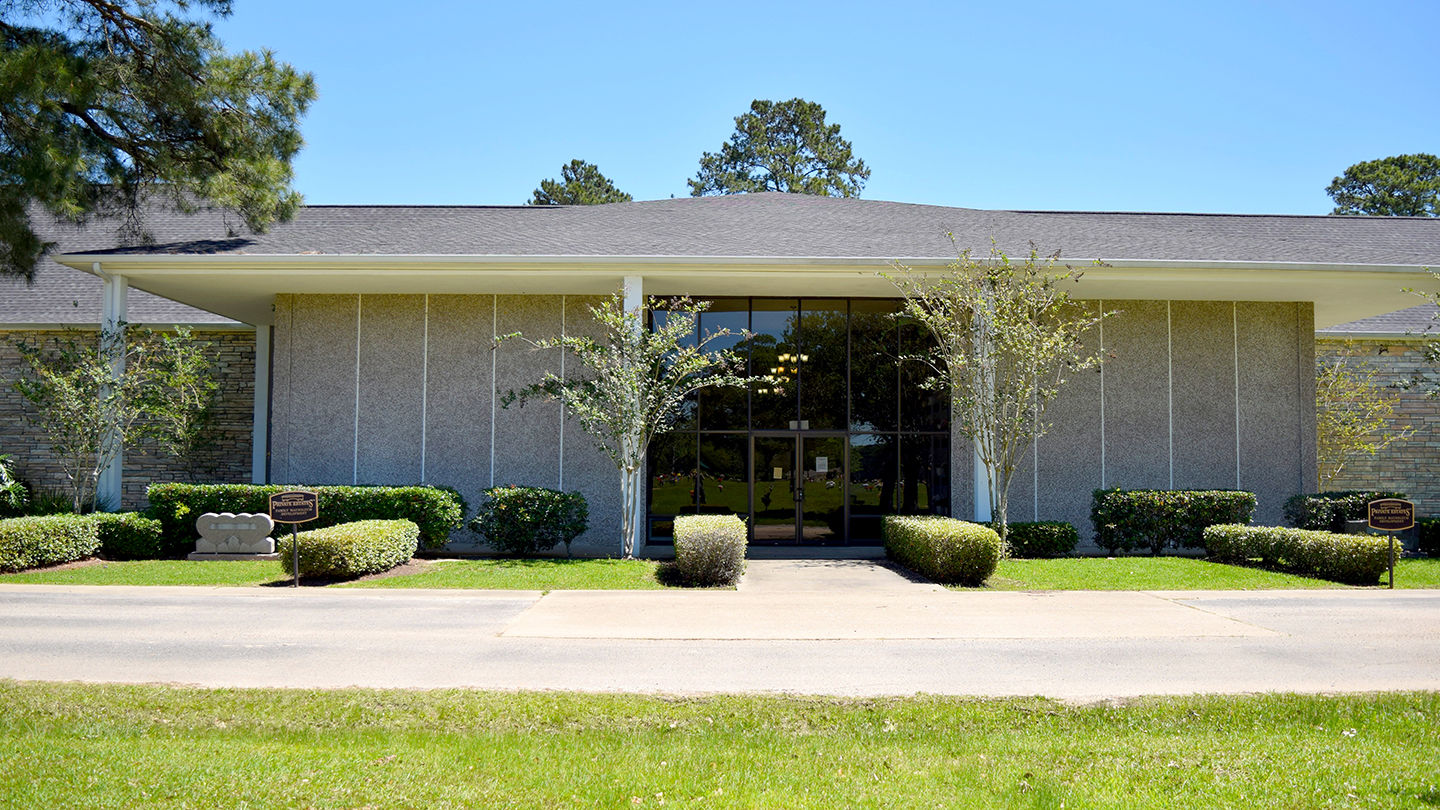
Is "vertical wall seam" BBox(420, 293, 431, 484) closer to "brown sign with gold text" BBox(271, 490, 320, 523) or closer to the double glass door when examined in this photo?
"brown sign with gold text" BBox(271, 490, 320, 523)

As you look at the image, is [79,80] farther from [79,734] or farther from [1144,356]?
[1144,356]

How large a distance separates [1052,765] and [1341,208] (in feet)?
185

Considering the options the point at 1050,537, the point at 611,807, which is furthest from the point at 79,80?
the point at 1050,537

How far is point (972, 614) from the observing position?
945 cm

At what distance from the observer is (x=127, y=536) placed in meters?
13.6

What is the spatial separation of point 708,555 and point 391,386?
7.91m

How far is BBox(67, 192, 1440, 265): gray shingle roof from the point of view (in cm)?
1560

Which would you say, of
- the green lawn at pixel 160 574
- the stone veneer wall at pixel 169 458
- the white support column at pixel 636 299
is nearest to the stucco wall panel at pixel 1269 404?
the white support column at pixel 636 299

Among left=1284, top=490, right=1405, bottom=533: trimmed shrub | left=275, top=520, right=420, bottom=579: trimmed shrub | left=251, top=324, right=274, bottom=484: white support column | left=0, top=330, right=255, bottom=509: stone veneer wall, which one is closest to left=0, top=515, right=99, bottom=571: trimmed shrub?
left=275, top=520, right=420, bottom=579: trimmed shrub

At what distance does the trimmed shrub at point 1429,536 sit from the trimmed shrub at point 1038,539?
20.4ft

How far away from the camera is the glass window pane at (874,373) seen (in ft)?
55.6

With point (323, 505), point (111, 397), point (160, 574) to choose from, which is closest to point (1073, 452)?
point (323, 505)

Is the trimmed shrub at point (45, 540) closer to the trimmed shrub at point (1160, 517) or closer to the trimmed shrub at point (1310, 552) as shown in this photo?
the trimmed shrub at point (1160, 517)

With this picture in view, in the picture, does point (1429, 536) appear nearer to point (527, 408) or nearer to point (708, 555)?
point (708, 555)
